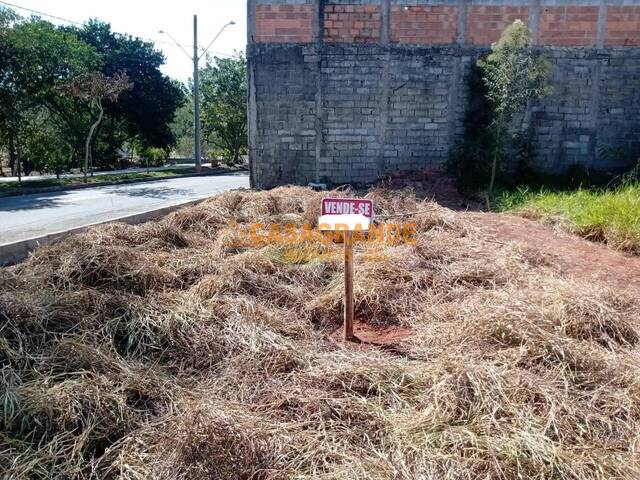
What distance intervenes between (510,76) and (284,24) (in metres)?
4.99

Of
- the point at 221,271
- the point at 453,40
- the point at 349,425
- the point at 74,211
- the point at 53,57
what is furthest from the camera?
the point at 53,57

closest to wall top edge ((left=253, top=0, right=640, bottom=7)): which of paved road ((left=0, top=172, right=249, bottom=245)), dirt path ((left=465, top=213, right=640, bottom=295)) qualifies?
paved road ((left=0, top=172, right=249, bottom=245))

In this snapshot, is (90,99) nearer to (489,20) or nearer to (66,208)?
(66,208)

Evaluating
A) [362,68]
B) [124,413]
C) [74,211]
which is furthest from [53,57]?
[124,413]

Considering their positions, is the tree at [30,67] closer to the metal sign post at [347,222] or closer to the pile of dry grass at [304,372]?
the pile of dry grass at [304,372]

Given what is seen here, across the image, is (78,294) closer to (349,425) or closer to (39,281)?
(39,281)

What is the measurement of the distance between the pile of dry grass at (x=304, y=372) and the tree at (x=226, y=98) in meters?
24.7

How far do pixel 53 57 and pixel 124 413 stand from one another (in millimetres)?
16161

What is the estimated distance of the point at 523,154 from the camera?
10.8 metres

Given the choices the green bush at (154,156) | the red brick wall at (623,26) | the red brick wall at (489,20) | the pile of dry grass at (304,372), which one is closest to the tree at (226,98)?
the green bush at (154,156)

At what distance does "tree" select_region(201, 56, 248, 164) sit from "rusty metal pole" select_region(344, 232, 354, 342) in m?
25.9

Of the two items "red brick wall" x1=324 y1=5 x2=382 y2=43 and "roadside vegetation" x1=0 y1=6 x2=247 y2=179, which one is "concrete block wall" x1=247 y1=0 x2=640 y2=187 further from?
"roadside vegetation" x1=0 y1=6 x2=247 y2=179

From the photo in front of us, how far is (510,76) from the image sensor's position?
8.92m

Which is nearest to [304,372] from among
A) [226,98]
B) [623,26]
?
[623,26]
